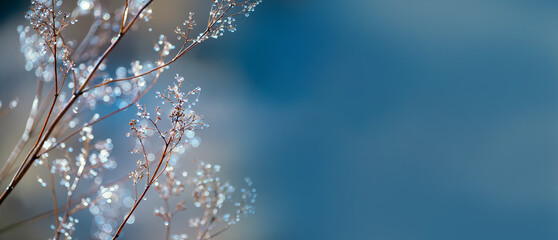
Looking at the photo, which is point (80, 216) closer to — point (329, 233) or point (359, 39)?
point (329, 233)

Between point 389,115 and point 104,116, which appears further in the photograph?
point 389,115

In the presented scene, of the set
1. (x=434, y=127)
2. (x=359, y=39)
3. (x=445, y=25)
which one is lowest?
(x=434, y=127)

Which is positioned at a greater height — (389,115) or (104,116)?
(389,115)

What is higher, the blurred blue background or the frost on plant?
the blurred blue background

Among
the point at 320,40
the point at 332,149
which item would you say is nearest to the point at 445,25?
the point at 320,40

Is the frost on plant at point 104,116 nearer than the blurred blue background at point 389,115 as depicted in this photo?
Yes

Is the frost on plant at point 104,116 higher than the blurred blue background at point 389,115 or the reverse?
the reverse

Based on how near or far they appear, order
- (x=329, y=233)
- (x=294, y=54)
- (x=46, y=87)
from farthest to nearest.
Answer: (x=46, y=87) → (x=294, y=54) → (x=329, y=233)

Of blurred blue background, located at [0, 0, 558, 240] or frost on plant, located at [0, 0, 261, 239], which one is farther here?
blurred blue background, located at [0, 0, 558, 240]
